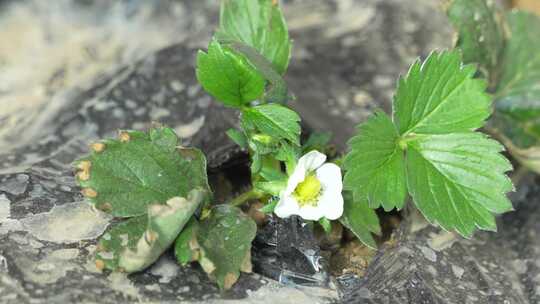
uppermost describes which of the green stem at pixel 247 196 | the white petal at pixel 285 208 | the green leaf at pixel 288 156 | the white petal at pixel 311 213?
the green leaf at pixel 288 156

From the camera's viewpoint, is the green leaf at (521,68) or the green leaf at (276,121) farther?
the green leaf at (521,68)

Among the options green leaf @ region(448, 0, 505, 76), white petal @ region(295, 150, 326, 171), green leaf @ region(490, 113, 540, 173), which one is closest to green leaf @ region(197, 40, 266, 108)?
white petal @ region(295, 150, 326, 171)

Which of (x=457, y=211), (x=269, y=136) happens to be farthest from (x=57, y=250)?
(x=457, y=211)

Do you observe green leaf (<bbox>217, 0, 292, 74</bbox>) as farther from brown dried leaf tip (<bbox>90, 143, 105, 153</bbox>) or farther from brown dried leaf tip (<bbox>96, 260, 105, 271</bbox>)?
brown dried leaf tip (<bbox>96, 260, 105, 271</bbox>)

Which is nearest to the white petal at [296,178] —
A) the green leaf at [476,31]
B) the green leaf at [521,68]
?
the green leaf at [476,31]

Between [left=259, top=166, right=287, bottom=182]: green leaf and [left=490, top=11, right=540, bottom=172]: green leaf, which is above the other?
[left=259, top=166, right=287, bottom=182]: green leaf

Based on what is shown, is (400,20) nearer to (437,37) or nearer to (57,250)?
A: (437,37)

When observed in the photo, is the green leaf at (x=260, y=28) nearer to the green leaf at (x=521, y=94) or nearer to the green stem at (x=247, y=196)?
the green stem at (x=247, y=196)

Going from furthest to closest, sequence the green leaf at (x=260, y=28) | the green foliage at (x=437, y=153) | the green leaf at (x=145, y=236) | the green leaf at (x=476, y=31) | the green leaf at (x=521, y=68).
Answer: the green leaf at (x=521, y=68), the green leaf at (x=476, y=31), the green leaf at (x=260, y=28), the green foliage at (x=437, y=153), the green leaf at (x=145, y=236)
